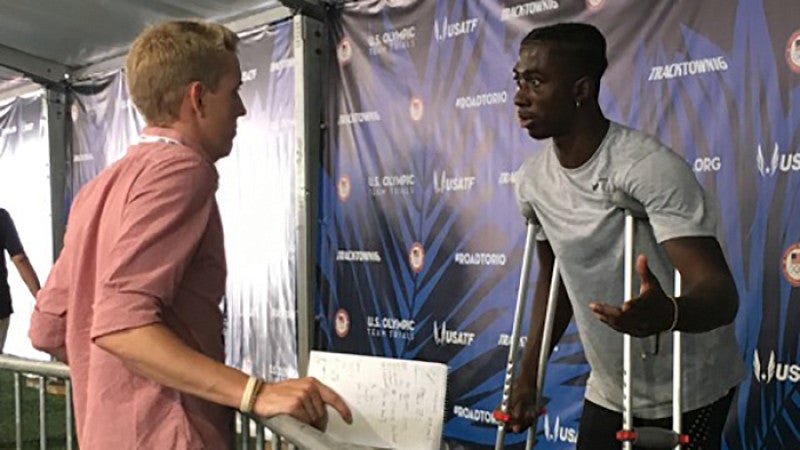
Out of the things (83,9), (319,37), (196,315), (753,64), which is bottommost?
(196,315)

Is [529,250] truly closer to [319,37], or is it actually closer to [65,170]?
[319,37]

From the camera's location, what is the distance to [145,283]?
3.98ft

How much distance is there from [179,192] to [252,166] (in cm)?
509

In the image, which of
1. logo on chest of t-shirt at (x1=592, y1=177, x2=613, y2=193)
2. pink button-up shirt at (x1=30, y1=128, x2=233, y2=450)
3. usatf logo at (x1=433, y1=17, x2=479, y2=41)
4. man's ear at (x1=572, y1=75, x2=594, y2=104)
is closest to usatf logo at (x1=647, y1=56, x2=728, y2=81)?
usatf logo at (x1=433, y1=17, x2=479, y2=41)

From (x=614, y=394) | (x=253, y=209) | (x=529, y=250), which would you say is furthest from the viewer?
(x=253, y=209)

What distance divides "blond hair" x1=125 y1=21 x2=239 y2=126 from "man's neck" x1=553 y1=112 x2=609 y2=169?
1.02m

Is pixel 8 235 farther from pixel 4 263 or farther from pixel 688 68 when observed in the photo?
pixel 688 68

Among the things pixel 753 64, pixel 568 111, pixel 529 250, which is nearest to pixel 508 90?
pixel 753 64

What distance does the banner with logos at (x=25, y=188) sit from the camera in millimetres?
8469

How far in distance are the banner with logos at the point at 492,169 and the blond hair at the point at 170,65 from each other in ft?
9.61

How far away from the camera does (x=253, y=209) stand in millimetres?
6262

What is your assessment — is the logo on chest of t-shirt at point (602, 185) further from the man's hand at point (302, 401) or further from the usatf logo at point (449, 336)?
the usatf logo at point (449, 336)

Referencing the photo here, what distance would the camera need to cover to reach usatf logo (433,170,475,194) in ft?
15.9

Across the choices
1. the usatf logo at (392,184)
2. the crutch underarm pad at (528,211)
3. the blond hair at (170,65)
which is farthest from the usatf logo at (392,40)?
the blond hair at (170,65)
